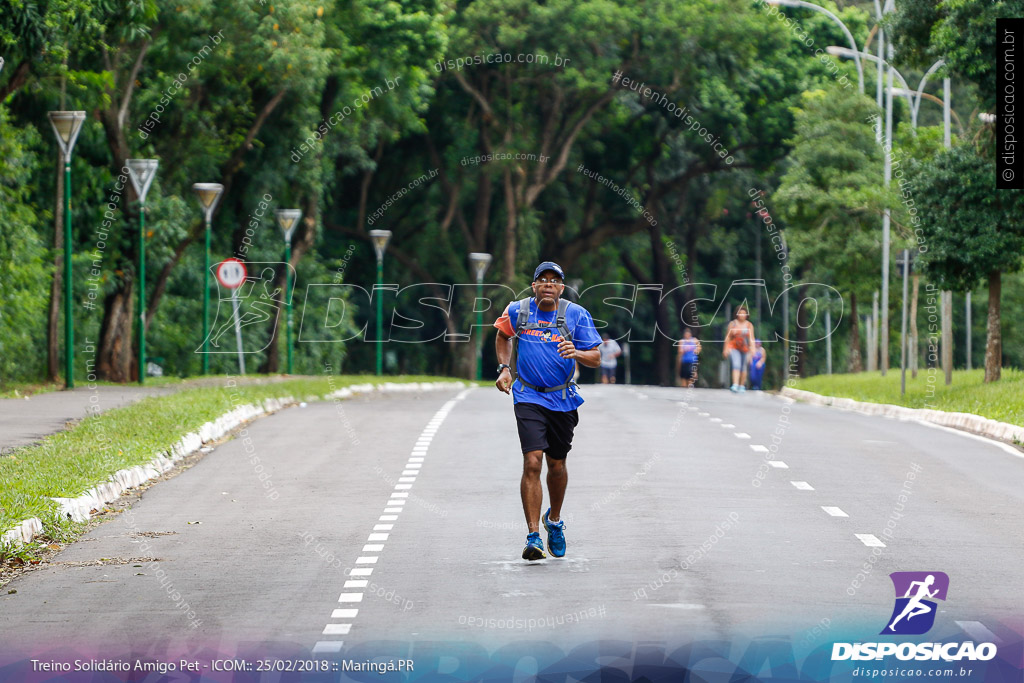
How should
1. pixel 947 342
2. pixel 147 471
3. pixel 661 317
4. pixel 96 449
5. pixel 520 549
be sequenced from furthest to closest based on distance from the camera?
1. pixel 661 317
2. pixel 947 342
3. pixel 96 449
4. pixel 147 471
5. pixel 520 549

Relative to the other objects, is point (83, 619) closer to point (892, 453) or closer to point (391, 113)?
point (892, 453)

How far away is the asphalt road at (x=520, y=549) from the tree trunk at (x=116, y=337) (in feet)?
47.1

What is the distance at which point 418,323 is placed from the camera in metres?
58.7

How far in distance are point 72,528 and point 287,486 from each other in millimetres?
3168

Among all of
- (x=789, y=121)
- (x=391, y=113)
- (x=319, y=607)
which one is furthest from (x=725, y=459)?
(x=789, y=121)

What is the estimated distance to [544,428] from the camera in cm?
1109

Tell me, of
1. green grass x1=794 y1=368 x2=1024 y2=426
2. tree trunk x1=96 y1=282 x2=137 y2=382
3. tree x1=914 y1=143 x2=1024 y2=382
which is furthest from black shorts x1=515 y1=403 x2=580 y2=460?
tree trunk x1=96 y1=282 x2=137 y2=382

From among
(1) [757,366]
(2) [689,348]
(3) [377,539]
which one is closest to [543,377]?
(3) [377,539]

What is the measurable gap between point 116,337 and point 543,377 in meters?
24.6

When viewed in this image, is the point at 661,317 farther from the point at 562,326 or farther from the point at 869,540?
the point at 562,326

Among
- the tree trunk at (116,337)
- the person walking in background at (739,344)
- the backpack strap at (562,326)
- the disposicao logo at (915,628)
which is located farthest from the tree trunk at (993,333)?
the disposicao logo at (915,628)

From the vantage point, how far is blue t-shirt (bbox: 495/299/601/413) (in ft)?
36.1

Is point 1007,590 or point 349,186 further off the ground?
point 349,186

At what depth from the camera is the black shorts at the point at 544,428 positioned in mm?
11016
